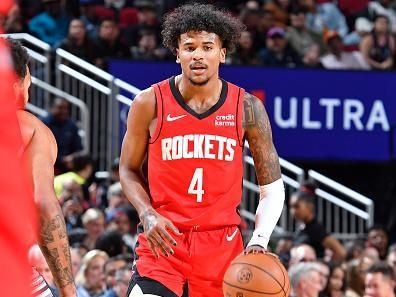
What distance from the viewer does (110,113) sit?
14570mm

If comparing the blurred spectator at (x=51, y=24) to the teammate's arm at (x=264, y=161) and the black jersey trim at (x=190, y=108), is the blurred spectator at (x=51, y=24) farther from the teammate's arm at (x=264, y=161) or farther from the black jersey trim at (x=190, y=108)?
the teammate's arm at (x=264, y=161)

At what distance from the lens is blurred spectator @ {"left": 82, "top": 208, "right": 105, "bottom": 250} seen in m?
11.7

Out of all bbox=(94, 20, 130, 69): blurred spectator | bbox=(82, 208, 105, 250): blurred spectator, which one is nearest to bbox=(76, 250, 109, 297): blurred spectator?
bbox=(82, 208, 105, 250): blurred spectator

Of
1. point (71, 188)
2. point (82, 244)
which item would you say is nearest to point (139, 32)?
point (71, 188)

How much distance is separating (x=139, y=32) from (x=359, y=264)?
626 cm

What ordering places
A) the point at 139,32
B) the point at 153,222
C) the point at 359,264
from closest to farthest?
the point at 153,222 → the point at 359,264 → the point at 139,32

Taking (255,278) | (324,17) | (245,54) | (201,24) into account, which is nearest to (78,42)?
(245,54)

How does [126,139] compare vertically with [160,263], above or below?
above

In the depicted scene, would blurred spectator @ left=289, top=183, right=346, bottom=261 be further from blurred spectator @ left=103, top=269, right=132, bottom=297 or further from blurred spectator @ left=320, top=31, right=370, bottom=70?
blurred spectator @ left=320, top=31, right=370, bottom=70

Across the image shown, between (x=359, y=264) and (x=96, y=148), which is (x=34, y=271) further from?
(x=96, y=148)

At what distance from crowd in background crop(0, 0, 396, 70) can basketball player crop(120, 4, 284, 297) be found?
29.8 feet

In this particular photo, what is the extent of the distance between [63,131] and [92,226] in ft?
9.01

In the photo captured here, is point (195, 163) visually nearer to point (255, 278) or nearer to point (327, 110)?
point (255, 278)

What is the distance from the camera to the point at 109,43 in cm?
1586
